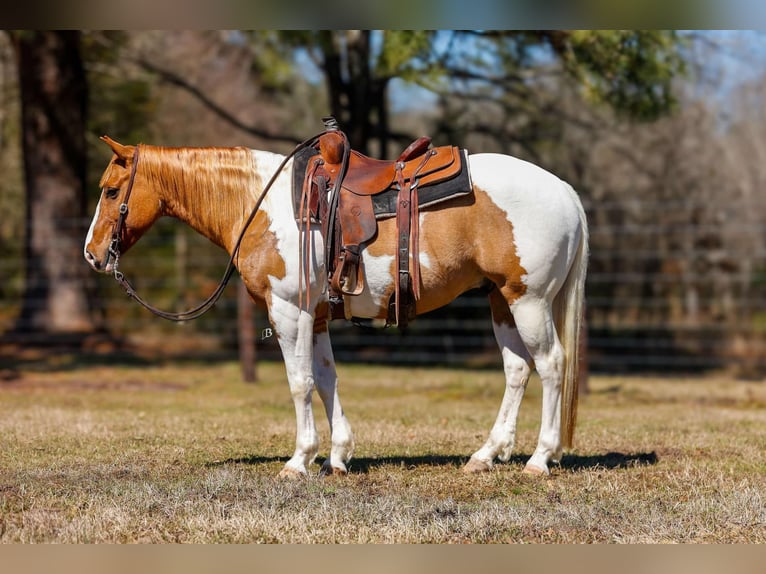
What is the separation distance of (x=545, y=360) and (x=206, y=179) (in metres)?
2.37

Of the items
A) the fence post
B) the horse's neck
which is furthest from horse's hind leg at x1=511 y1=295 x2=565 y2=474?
the fence post

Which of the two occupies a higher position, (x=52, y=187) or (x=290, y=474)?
(x=52, y=187)

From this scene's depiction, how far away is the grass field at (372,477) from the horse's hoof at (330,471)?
92mm

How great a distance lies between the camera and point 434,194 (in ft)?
17.4

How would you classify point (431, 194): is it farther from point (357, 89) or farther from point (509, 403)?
point (357, 89)

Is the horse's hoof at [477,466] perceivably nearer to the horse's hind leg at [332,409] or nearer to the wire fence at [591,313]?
the horse's hind leg at [332,409]

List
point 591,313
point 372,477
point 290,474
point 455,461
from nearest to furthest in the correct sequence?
point 290,474 < point 372,477 < point 455,461 < point 591,313

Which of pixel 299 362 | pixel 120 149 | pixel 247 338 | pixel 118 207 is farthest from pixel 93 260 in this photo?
pixel 247 338

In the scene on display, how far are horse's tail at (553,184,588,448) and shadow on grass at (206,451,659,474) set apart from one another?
0.43 metres

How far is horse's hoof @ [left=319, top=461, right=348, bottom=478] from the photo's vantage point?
17.8ft

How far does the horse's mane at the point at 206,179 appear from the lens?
556 cm

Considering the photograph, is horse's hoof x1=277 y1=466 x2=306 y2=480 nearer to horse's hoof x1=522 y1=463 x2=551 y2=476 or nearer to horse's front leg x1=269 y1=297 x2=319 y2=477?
horse's front leg x1=269 y1=297 x2=319 y2=477

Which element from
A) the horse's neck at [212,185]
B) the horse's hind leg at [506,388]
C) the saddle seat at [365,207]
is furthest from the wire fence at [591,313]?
the saddle seat at [365,207]

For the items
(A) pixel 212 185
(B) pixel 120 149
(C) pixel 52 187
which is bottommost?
(A) pixel 212 185
